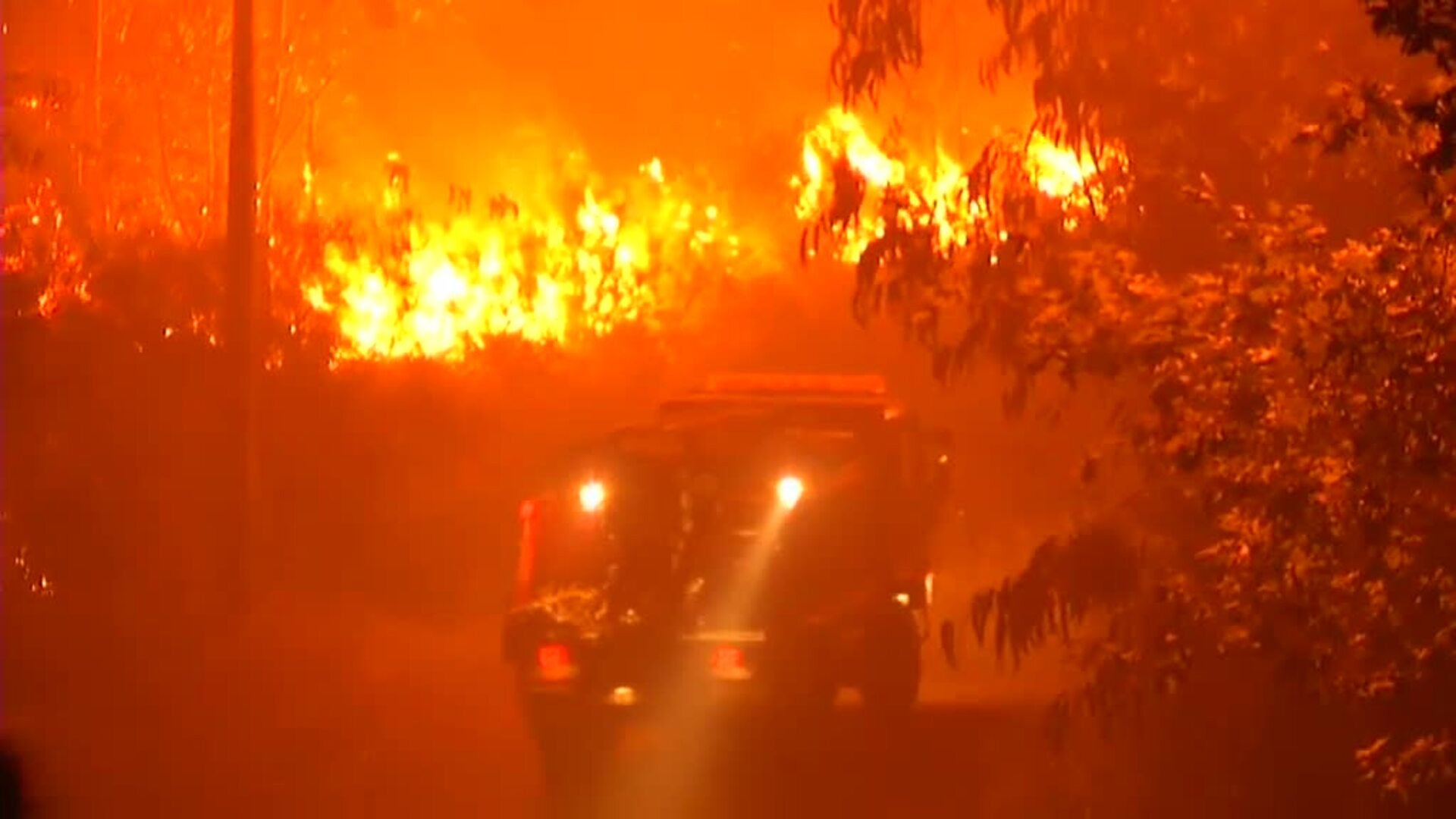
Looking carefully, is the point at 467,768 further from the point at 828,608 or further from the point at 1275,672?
the point at 1275,672

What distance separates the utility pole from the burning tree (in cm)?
870

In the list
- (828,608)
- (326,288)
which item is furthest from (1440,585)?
(326,288)

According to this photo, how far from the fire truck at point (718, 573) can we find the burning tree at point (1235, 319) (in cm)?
420

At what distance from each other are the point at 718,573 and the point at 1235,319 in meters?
7.28

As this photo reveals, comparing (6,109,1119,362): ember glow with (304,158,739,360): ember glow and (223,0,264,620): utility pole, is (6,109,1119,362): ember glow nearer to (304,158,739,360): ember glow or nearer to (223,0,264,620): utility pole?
(304,158,739,360): ember glow

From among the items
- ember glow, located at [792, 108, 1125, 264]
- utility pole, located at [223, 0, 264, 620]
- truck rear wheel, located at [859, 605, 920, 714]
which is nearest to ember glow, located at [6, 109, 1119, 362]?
utility pole, located at [223, 0, 264, 620]

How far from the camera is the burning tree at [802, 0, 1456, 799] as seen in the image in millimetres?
9656

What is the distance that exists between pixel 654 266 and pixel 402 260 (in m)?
4.47

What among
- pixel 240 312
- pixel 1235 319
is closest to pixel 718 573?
pixel 240 312

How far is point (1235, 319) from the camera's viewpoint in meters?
10.2

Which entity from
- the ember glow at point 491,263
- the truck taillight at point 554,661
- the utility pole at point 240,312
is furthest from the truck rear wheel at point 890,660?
the ember glow at point 491,263

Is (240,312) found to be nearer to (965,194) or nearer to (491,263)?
(965,194)

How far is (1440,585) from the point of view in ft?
31.3

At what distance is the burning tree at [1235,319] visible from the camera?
31.7ft
